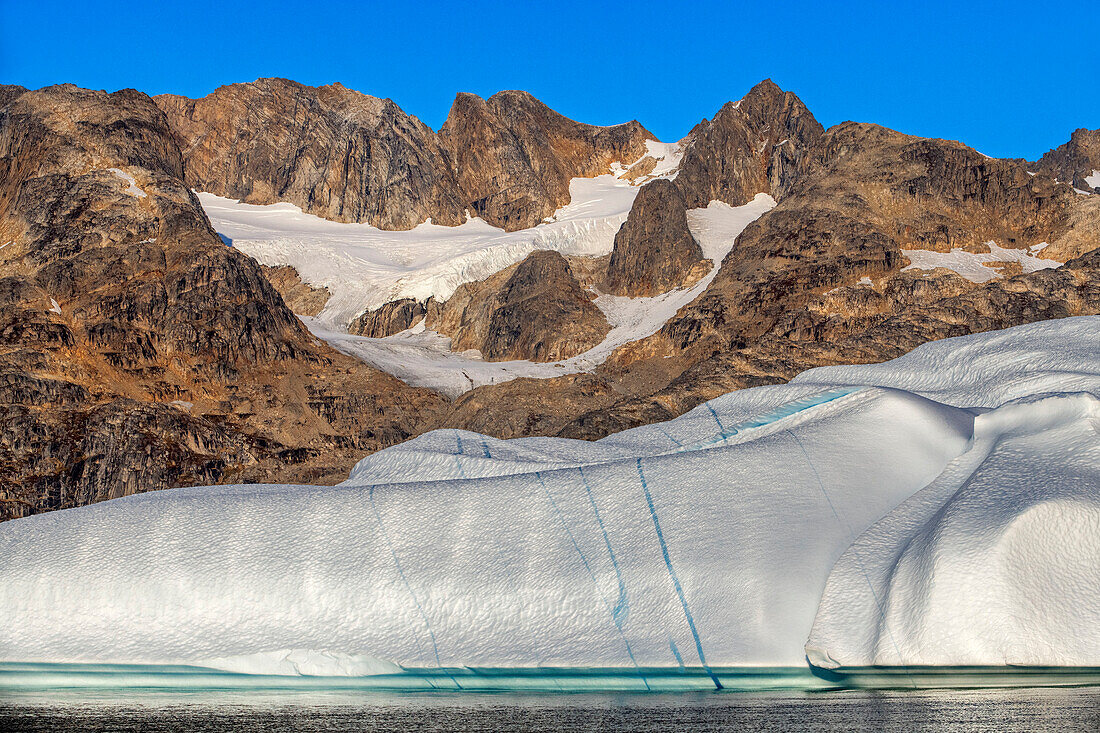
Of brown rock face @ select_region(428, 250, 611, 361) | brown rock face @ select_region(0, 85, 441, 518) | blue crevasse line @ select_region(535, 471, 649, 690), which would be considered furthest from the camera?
brown rock face @ select_region(428, 250, 611, 361)

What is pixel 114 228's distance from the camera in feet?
508

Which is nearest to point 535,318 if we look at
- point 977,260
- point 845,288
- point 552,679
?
point 845,288

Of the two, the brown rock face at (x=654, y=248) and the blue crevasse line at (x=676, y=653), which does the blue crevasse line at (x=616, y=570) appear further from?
the brown rock face at (x=654, y=248)

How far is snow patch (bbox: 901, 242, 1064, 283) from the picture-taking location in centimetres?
14625

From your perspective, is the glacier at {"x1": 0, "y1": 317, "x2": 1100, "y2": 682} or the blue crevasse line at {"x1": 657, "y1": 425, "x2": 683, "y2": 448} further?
the blue crevasse line at {"x1": 657, "y1": 425, "x2": 683, "y2": 448}

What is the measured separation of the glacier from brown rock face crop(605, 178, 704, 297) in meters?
158

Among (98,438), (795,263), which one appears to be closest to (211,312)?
(98,438)

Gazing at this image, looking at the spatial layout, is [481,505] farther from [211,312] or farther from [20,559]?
[211,312]

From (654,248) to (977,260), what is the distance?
58079 mm

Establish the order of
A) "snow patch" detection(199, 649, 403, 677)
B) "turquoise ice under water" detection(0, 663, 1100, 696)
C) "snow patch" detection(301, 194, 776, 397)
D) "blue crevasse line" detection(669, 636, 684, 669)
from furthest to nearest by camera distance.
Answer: "snow patch" detection(301, 194, 776, 397)
"snow patch" detection(199, 649, 403, 677)
"blue crevasse line" detection(669, 636, 684, 669)
"turquoise ice under water" detection(0, 663, 1100, 696)

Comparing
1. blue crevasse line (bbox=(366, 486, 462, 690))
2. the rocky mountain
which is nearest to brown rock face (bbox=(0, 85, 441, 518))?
the rocky mountain

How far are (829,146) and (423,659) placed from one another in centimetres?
16902

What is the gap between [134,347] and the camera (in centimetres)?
14188

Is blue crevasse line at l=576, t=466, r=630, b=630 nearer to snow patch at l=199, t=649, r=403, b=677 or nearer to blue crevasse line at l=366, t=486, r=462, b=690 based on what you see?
blue crevasse line at l=366, t=486, r=462, b=690
